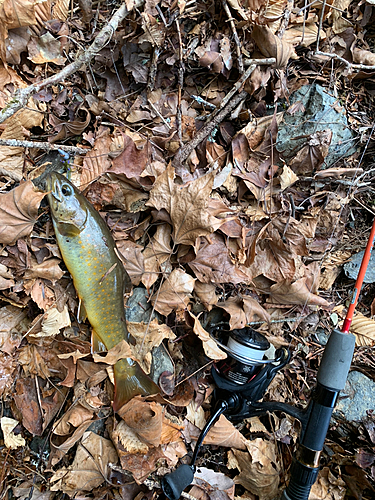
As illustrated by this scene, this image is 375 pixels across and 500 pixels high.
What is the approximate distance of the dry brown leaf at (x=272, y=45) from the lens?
6.63 feet

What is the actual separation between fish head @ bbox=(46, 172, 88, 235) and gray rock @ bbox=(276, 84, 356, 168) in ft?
4.40

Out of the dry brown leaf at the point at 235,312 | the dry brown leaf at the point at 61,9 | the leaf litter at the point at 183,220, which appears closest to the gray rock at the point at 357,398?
the leaf litter at the point at 183,220

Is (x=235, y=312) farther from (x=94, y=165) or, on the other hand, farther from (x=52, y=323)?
(x=94, y=165)

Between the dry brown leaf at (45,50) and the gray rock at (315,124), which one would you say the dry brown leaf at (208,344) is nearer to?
the gray rock at (315,124)

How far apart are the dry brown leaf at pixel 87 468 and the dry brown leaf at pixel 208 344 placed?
2.65 ft

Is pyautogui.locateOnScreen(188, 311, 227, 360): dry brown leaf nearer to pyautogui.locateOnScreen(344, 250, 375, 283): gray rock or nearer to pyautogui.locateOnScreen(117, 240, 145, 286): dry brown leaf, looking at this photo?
pyautogui.locateOnScreen(117, 240, 145, 286): dry brown leaf

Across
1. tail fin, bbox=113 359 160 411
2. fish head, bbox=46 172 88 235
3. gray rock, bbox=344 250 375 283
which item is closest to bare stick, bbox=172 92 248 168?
fish head, bbox=46 172 88 235

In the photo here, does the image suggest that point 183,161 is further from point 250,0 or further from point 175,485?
point 175,485

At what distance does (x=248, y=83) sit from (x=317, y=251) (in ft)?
3.82

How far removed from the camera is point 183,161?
6.97 ft

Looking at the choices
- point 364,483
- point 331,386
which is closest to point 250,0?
point 331,386

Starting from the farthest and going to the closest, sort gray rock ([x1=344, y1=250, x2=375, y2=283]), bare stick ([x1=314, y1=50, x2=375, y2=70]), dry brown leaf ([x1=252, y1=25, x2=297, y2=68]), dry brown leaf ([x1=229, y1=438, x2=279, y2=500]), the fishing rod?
gray rock ([x1=344, y1=250, x2=375, y2=283]) → bare stick ([x1=314, y1=50, x2=375, y2=70]) → dry brown leaf ([x1=229, y1=438, x2=279, y2=500]) → dry brown leaf ([x1=252, y1=25, x2=297, y2=68]) → the fishing rod

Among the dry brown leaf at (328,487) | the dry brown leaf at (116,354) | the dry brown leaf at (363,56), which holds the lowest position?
the dry brown leaf at (328,487)

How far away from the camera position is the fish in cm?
188
